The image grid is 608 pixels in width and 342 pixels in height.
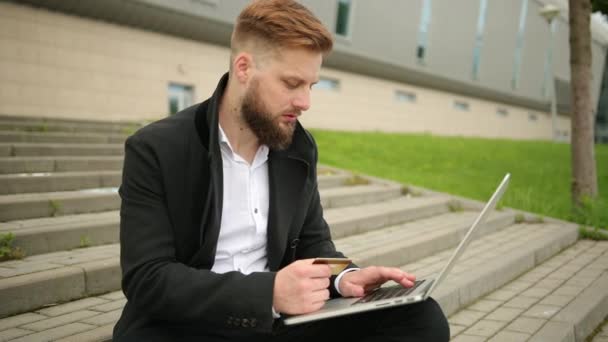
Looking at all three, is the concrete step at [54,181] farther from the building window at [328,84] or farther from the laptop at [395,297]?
the building window at [328,84]

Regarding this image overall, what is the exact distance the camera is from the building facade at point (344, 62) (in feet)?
42.3

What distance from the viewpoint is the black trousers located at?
1.95 m

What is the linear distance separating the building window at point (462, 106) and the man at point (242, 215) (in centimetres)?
2943

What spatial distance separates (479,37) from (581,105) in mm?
23839

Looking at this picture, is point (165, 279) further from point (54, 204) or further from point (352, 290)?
point (54, 204)

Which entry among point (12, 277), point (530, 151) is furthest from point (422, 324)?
point (530, 151)

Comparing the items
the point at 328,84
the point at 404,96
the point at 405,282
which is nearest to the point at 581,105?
the point at 405,282

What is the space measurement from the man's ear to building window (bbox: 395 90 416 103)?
23.8 meters

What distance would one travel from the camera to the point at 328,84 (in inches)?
838

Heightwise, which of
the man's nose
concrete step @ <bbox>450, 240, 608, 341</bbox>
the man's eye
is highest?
the man's eye

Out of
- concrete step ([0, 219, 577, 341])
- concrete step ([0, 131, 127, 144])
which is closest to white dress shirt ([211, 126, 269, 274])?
concrete step ([0, 219, 577, 341])

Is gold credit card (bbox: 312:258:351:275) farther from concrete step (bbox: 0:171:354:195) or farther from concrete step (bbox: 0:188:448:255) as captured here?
concrete step (bbox: 0:171:354:195)

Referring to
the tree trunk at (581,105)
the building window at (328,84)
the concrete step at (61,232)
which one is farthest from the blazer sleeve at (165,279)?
the building window at (328,84)

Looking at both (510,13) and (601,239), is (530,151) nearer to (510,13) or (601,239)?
(601,239)
